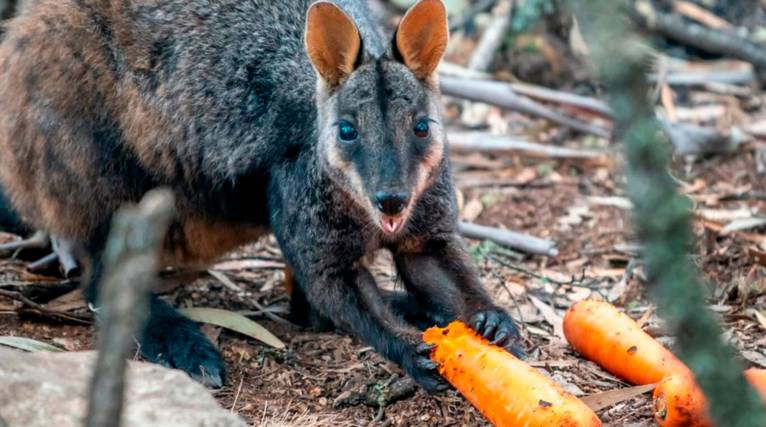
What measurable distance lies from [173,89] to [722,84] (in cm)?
555

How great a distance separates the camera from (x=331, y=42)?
4680 millimetres

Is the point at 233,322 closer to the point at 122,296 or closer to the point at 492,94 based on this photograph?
the point at 492,94

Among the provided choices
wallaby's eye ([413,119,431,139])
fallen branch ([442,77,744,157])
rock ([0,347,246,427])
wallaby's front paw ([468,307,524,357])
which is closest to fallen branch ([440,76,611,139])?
fallen branch ([442,77,744,157])

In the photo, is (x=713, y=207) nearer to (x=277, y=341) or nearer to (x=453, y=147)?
(x=453, y=147)

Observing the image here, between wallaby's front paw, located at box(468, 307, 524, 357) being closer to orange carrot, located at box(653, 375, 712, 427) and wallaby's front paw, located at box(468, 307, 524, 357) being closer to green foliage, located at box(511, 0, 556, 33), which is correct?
orange carrot, located at box(653, 375, 712, 427)

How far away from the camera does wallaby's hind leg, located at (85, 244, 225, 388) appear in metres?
4.84

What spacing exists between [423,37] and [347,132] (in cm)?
54

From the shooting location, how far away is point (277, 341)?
5285 mm

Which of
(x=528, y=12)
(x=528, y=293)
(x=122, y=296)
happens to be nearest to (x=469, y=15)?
(x=528, y=12)

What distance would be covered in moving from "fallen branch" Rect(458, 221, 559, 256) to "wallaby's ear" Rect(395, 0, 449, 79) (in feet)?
5.92

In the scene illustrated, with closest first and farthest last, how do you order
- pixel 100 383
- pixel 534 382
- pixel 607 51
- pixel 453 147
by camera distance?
1. pixel 607 51
2. pixel 100 383
3. pixel 534 382
4. pixel 453 147

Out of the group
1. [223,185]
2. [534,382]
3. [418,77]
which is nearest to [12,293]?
[223,185]

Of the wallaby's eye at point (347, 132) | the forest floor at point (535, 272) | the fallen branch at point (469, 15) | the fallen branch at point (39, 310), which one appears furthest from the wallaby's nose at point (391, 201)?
the fallen branch at point (469, 15)

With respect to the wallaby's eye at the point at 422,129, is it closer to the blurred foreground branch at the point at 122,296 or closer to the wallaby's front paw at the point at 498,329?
the wallaby's front paw at the point at 498,329
